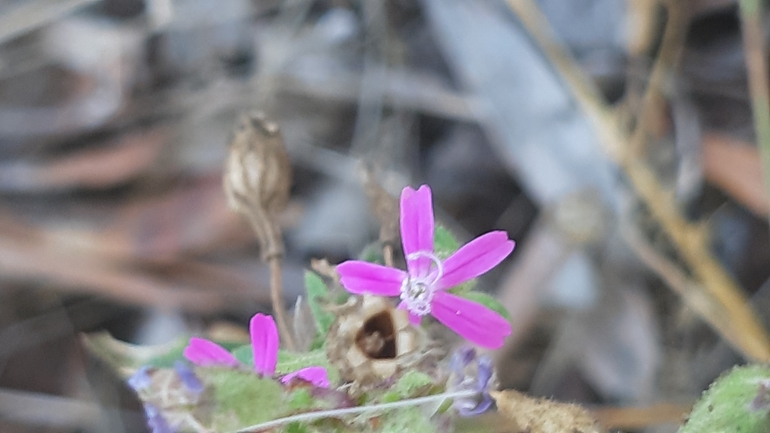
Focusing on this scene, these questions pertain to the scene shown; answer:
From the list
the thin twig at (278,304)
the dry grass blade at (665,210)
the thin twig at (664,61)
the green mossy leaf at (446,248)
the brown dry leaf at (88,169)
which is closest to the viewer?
the green mossy leaf at (446,248)

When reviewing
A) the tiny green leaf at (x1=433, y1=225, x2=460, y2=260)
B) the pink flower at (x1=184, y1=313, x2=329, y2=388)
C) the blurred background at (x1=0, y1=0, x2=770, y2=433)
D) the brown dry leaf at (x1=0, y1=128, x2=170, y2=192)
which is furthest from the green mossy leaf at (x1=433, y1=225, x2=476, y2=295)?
the brown dry leaf at (x1=0, y1=128, x2=170, y2=192)

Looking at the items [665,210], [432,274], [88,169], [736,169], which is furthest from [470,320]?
[88,169]

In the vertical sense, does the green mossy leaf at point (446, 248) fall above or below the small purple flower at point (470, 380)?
above

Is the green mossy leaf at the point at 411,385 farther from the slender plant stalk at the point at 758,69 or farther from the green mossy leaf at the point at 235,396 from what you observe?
the slender plant stalk at the point at 758,69

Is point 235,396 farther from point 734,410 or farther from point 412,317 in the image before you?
point 734,410

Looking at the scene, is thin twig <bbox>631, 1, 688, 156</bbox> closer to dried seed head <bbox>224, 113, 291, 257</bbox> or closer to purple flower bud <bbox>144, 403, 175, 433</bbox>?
dried seed head <bbox>224, 113, 291, 257</bbox>

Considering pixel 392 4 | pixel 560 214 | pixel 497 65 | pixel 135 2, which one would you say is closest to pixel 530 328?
pixel 560 214

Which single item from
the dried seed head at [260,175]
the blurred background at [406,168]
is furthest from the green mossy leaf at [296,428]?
the blurred background at [406,168]

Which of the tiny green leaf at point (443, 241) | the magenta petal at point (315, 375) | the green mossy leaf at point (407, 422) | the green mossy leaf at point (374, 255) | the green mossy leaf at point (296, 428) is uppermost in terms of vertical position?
the green mossy leaf at point (374, 255)
